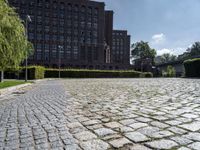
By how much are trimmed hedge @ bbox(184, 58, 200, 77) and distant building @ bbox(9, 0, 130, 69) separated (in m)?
55.8

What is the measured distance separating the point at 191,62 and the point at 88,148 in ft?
113

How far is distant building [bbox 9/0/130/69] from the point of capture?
310 feet

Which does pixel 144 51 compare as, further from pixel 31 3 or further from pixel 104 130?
pixel 104 130

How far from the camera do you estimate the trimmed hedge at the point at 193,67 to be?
33.5 m

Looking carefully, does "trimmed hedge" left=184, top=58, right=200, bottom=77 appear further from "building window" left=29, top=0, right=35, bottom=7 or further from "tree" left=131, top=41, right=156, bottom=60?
"tree" left=131, top=41, right=156, bottom=60

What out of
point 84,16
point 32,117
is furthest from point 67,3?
point 32,117

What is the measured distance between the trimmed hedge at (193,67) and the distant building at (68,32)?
55.8m

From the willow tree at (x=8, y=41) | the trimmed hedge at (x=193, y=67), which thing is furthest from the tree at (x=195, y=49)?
the willow tree at (x=8, y=41)

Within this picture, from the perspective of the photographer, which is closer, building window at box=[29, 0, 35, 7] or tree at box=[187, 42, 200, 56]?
building window at box=[29, 0, 35, 7]

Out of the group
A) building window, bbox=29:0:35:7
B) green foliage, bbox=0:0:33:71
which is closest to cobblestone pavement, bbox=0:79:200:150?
green foliage, bbox=0:0:33:71

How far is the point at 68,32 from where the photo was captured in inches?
4035

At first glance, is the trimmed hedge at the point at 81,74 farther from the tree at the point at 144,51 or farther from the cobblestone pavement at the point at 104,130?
the tree at the point at 144,51

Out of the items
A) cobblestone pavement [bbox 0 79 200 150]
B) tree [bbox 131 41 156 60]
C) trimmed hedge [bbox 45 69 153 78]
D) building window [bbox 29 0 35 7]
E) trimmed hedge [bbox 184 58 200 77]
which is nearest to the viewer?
cobblestone pavement [bbox 0 79 200 150]

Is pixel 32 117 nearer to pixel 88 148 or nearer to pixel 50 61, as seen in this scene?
pixel 88 148
